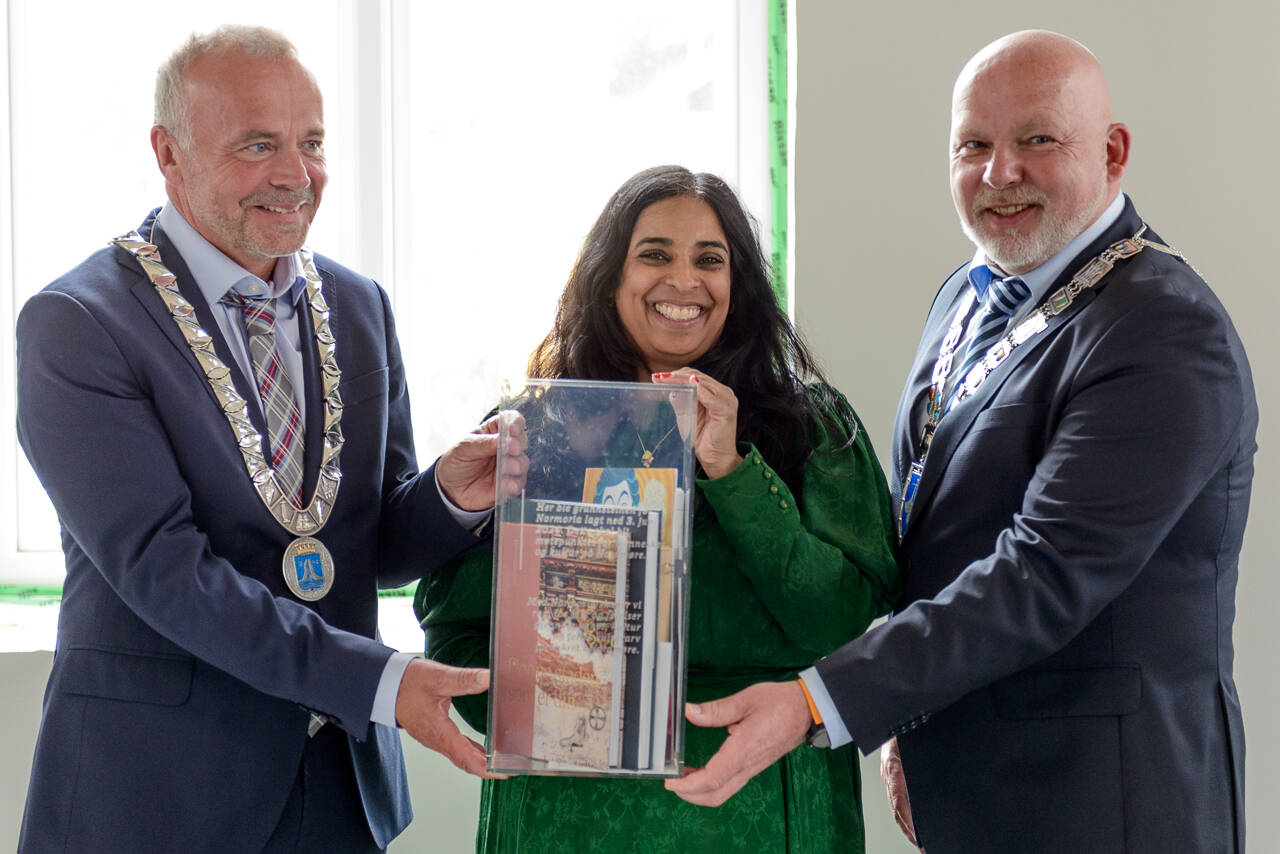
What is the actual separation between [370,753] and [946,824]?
908mm

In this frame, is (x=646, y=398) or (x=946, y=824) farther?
(x=946, y=824)

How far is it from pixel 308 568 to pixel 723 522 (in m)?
0.62

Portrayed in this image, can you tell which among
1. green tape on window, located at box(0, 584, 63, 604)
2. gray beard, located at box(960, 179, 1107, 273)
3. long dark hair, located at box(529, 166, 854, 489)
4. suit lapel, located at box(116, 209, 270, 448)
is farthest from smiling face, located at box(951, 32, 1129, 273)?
green tape on window, located at box(0, 584, 63, 604)

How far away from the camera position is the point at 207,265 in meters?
1.77

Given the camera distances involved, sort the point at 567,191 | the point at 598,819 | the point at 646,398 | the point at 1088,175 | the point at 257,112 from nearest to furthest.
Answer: the point at 646,398 → the point at 598,819 → the point at 257,112 → the point at 1088,175 → the point at 567,191

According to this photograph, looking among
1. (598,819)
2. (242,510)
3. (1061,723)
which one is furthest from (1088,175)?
(242,510)

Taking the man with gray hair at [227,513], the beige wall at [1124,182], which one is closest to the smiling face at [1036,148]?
the beige wall at [1124,182]

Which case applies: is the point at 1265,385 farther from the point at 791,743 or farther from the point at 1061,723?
the point at 791,743

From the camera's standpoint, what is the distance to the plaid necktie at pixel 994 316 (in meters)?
1.91

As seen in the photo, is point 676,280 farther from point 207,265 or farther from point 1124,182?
point 1124,182

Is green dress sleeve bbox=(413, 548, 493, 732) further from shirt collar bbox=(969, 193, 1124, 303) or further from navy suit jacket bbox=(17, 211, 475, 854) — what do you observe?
shirt collar bbox=(969, 193, 1124, 303)

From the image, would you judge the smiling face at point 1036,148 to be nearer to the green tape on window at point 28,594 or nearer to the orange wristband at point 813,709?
the orange wristband at point 813,709

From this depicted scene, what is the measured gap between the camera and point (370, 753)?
1803mm

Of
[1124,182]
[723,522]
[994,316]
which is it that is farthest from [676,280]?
[1124,182]
